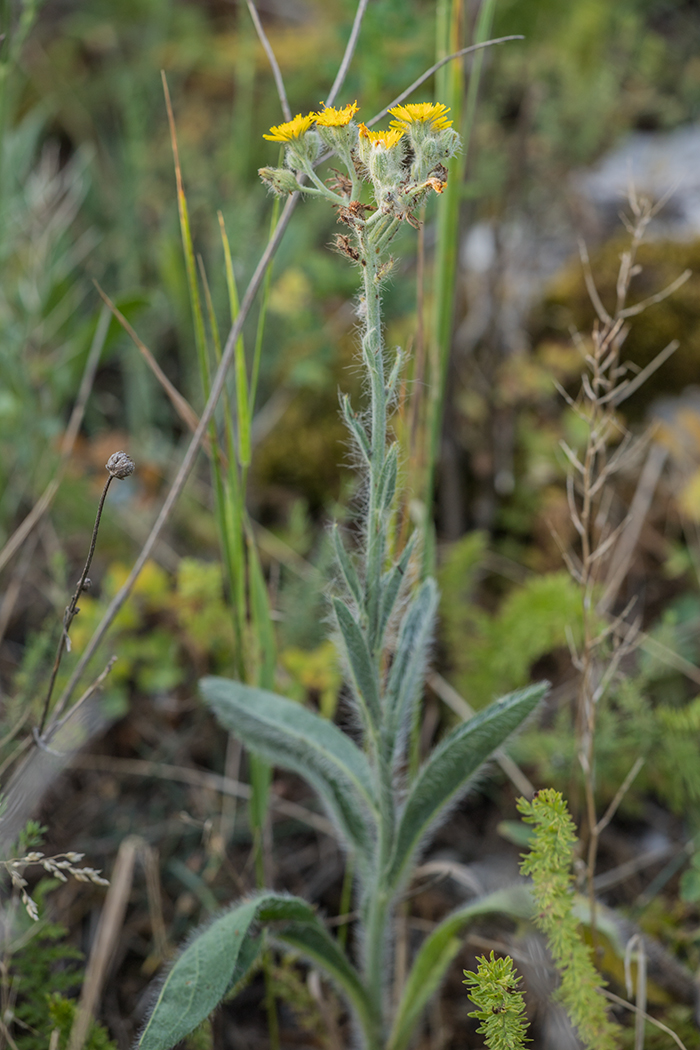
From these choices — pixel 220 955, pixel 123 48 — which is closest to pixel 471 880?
pixel 220 955

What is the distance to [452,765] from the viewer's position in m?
1.06

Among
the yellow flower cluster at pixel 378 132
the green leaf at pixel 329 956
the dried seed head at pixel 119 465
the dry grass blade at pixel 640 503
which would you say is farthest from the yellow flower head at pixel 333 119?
the dry grass blade at pixel 640 503

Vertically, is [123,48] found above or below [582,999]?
above

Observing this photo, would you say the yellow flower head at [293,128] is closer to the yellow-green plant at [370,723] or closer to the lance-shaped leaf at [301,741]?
the yellow-green plant at [370,723]

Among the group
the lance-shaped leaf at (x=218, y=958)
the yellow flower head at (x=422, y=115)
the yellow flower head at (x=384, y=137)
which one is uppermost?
the yellow flower head at (x=422, y=115)

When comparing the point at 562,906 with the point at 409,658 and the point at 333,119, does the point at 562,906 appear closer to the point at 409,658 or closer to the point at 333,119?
the point at 409,658

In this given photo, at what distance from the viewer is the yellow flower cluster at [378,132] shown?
0.80 metres

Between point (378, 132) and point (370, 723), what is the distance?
0.70 m

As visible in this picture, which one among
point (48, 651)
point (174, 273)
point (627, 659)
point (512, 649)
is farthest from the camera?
point (174, 273)

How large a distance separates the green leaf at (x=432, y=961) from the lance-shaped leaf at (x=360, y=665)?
1.17ft

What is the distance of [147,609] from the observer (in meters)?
1.99

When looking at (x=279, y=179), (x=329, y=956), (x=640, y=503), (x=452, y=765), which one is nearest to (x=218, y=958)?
(x=329, y=956)

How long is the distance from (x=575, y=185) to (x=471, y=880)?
2563 mm

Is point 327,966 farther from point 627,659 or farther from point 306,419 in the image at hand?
point 306,419
